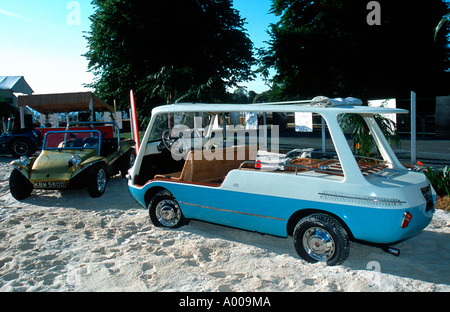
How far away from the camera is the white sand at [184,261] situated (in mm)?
3533

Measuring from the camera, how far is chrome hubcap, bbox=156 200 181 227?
5.19 m

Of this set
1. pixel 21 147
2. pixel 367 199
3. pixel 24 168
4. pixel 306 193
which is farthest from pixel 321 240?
pixel 21 147

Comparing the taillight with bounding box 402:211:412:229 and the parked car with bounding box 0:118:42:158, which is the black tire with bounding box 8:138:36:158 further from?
the taillight with bounding box 402:211:412:229

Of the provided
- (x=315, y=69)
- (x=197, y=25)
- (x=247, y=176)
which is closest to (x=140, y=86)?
(x=197, y=25)

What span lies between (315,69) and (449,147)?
10.0 m

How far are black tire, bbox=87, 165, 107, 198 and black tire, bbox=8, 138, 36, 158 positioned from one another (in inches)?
354

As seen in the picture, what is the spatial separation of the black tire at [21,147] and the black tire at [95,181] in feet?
29.5

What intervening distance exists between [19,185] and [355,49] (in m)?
19.6

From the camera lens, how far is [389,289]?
3371 millimetres

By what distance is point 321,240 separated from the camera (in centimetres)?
386

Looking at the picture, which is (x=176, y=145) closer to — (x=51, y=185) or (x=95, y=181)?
(x=95, y=181)

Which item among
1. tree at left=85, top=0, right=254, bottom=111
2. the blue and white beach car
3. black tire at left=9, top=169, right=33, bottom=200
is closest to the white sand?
the blue and white beach car

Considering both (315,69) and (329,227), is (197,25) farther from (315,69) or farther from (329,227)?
(329,227)

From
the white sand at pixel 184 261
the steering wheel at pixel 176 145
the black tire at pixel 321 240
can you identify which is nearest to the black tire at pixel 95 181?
the white sand at pixel 184 261
